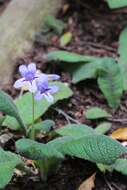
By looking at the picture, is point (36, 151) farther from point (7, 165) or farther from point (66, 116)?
point (66, 116)

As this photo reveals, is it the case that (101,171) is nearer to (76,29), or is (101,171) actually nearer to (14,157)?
(14,157)

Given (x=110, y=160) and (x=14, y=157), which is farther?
(x=14, y=157)

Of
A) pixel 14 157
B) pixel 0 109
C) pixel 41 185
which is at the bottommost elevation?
pixel 41 185

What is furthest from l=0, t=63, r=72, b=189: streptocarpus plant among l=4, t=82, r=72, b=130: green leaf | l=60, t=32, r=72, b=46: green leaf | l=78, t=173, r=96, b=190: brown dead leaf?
l=60, t=32, r=72, b=46: green leaf

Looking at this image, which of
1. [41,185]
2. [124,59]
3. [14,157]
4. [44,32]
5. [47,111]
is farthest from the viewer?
[44,32]

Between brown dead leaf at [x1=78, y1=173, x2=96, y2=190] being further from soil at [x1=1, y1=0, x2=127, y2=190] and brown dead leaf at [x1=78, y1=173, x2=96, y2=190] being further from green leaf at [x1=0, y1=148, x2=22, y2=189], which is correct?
green leaf at [x1=0, y1=148, x2=22, y2=189]

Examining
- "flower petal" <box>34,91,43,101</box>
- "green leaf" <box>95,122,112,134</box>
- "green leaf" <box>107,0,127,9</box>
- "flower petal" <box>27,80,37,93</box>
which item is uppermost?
"green leaf" <box>107,0,127,9</box>

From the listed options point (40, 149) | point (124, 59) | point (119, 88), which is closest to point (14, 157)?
point (40, 149)
